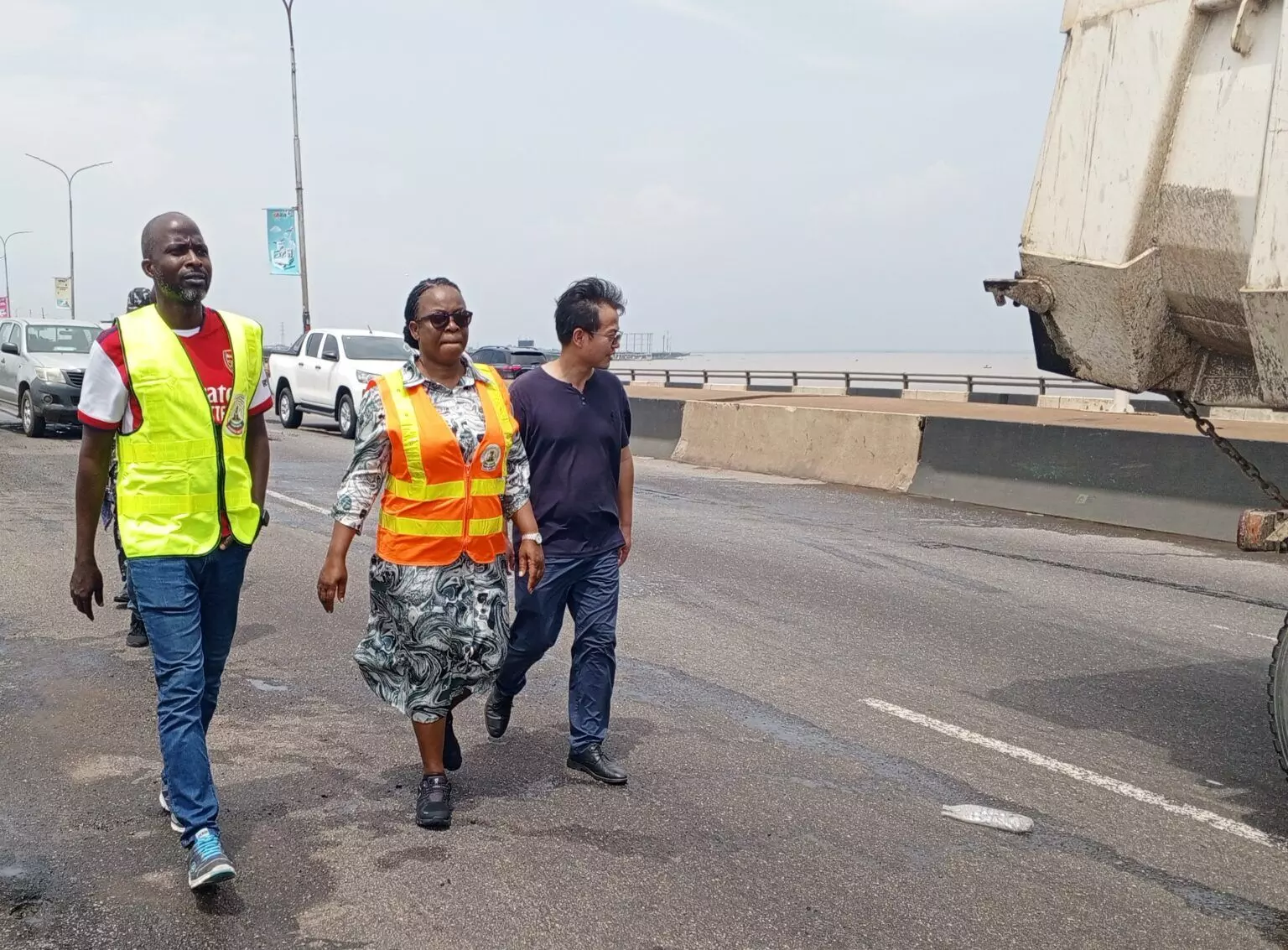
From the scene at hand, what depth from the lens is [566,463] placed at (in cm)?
515

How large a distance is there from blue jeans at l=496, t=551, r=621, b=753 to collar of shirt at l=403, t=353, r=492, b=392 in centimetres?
76

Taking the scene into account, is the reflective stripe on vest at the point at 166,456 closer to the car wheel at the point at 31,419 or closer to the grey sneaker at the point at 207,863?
the grey sneaker at the point at 207,863

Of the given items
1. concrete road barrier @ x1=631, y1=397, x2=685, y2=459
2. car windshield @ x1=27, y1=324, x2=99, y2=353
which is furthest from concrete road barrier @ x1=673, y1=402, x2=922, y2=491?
car windshield @ x1=27, y1=324, x2=99, y2=353

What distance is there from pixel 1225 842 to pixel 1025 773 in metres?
0.86

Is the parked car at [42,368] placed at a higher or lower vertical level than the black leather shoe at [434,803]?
higher

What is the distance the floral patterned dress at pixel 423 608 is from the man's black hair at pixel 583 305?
571 mm

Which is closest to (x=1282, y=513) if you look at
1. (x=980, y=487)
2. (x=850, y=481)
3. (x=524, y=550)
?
(x=524, y=550)

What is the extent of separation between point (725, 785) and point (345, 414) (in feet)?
60.9

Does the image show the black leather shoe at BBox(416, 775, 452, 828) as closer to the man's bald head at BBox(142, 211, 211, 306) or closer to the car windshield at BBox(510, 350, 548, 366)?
the man's bald head at BBox(142, 211, 211, 306)

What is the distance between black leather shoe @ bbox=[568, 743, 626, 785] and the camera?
5.09m

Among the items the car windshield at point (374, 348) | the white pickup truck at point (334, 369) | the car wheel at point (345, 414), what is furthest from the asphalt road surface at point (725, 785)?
the car windshield at point (374, 348)

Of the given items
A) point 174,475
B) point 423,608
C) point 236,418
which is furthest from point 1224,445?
point 174,475

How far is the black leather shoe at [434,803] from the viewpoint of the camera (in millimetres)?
4609

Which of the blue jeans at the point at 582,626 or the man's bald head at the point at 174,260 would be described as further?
the blue jeans at the point at 582,626
